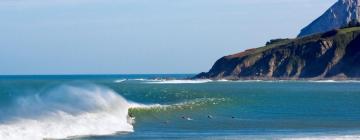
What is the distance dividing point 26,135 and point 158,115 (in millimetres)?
22665

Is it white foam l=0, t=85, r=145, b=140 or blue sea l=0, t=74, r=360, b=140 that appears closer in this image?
white foam l=0, t=85, r=145, b=140

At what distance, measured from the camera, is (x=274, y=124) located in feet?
164

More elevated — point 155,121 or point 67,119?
point 67,119

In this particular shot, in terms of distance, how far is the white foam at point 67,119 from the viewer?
→ 122 feet

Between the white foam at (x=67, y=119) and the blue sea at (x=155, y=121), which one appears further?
the blue sea at (x=155, y=121)

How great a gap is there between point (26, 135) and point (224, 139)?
8.58m

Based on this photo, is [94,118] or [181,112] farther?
[181,112]

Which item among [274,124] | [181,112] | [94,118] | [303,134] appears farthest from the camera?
[181,112]

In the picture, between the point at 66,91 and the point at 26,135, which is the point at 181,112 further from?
the point at 26,135

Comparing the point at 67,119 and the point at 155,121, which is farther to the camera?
the point at 155,121

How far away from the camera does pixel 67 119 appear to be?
4272cm

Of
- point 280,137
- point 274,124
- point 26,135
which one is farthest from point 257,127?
point 26,135

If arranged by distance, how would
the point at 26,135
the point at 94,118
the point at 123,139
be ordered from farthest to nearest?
the point at 94,118, the point at 123,139, the point at 26,135

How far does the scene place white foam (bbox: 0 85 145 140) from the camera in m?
37.3
